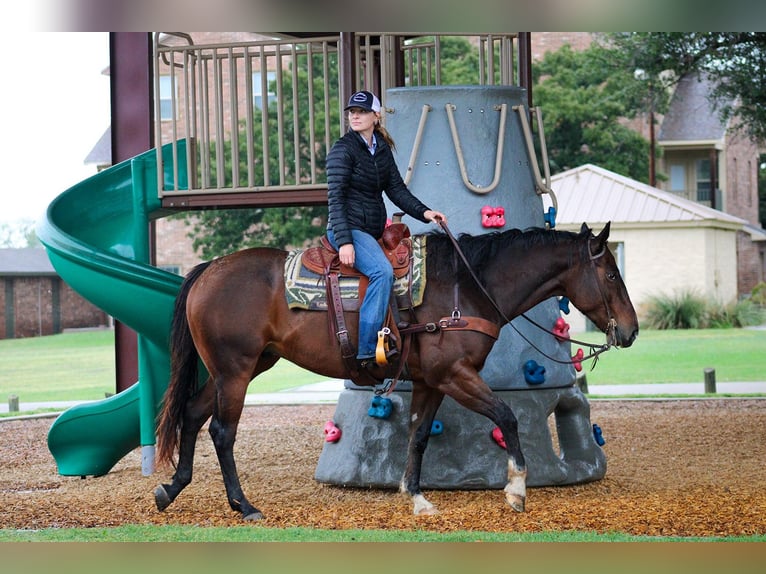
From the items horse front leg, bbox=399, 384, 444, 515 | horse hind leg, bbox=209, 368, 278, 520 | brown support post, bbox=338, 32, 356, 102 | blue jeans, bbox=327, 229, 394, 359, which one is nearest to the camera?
blue jeans, bbox=327, 229, 394, 359

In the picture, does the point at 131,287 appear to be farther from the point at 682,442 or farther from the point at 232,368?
the point at 682,442

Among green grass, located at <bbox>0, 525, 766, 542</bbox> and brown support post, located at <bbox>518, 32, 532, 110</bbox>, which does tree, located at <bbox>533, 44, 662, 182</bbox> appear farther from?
green grass, located at <bbox>0, 525, 766, 542</bbox>

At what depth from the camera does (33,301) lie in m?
44.4

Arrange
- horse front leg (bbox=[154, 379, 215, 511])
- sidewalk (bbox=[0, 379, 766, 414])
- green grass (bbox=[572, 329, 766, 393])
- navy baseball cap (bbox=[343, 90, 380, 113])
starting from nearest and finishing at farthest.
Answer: navy baseball cap (bbox=[343, 90, 380, 113]), horse front leg (bbox=[154, 379, 215, 511]), sidewalk (bbox=[0, 379, 766, 414]), green grass (bbox=[572, 329, 766, 393])

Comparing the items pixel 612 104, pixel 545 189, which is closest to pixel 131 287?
pixel 545 189

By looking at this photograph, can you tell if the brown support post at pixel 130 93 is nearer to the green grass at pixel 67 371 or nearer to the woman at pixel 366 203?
the woman at pixel 366 203

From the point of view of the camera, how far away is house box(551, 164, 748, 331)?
35.0 metres

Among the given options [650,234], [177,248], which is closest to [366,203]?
[650,234]

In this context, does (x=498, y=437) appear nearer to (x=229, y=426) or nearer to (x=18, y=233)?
(x=229, y=426)

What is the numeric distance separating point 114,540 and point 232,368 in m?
1.54

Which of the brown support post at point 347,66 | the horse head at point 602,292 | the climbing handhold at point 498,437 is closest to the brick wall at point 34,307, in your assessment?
the brown support post at point 347,66

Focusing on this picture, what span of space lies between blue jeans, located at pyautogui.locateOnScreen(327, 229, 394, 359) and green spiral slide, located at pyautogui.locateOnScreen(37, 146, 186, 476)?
9.06ft

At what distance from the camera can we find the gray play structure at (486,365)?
9094 millimetres

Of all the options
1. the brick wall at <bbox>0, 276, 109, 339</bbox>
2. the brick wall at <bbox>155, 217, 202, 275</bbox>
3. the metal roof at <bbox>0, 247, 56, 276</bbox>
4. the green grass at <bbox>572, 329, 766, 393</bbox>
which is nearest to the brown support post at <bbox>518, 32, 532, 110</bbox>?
the green grass at <bbox>572, 329, 766, 393</bbox>
